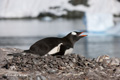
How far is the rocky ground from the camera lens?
378cm

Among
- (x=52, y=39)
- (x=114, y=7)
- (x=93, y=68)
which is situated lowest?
(x=114, y=7)

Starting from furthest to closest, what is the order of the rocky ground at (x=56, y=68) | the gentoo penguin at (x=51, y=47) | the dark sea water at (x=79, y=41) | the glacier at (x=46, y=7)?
the glacier at (x=46, y=7) → the dark sea water at (x=79, y=41) → the gentoo penguin at (x=51, y=47) → the rocky ground at (x=56, y=68)

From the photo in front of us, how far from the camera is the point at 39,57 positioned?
4.27m

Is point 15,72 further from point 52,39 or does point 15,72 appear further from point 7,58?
point 52,39

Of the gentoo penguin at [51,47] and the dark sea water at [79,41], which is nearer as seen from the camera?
the gentoo penguin at [51,47]

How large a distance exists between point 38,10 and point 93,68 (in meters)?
34.5

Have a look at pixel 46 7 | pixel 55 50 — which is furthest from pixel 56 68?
pixel 46 7

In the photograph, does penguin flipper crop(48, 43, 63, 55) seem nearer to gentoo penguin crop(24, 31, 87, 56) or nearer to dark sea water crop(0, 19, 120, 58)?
gentoo penguin crop(24, 31, 87, 56)

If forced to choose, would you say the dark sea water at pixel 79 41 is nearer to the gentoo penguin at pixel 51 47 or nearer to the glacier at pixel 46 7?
the gentoo penguin at pixel 51 47

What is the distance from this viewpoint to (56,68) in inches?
159

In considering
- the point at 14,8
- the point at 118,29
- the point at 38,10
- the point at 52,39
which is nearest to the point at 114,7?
the point at 38,10

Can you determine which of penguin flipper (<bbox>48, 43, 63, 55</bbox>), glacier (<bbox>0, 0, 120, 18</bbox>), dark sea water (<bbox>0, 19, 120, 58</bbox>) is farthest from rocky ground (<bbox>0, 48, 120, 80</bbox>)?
glacier (<bbox>0, 0, 120, 18</bbox>)

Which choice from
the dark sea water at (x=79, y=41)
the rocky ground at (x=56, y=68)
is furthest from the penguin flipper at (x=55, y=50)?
the dark sea water at (x=79, y=41)

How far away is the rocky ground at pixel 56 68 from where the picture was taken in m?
3.78
